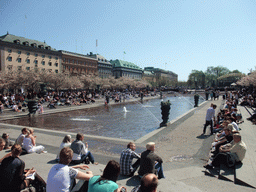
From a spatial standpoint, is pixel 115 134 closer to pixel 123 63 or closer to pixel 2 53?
pixel 2 53

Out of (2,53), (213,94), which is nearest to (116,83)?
(2,53)

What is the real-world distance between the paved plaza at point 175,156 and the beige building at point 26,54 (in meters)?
50.8

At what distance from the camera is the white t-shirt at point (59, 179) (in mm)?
3486

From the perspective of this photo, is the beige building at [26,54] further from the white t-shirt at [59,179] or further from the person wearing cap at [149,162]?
the white t-shirt at [59,179]

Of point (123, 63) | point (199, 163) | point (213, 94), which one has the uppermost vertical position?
point (123, 63)

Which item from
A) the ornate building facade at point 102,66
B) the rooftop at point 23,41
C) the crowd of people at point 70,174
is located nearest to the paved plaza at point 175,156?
the crowd of people at point 70,174

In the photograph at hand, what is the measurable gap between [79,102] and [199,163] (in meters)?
26.5

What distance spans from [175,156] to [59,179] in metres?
5.17

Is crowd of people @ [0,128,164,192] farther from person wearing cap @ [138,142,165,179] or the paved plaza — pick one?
the paved plaza

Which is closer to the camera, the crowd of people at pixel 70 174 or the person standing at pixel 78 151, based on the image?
the crowd of people at pixel 70 174

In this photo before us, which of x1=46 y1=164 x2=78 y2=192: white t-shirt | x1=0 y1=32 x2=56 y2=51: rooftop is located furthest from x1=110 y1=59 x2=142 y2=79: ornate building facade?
x1=46 y1=164 x2=78 y2=192: white t-shirt

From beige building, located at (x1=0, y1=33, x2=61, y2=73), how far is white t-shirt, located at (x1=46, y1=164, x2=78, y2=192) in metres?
56.1

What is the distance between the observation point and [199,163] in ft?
23.0

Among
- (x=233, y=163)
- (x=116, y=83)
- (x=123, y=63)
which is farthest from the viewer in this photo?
(x=123, y=63)
